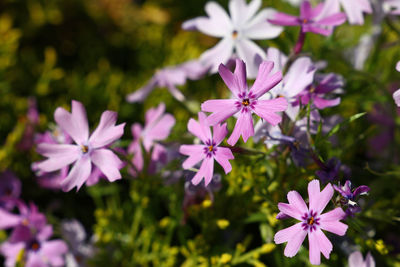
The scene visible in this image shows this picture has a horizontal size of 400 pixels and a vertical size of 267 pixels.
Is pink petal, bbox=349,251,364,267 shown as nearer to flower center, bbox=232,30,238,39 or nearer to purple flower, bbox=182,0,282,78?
purple flower, bbox=182,0,282,78

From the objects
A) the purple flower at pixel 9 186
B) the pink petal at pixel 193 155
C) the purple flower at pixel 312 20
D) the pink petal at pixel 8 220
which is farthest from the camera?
the purple flower at pixel 9 186

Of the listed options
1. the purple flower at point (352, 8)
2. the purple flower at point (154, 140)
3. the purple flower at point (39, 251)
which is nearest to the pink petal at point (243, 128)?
the purple flower at point (154, 140)

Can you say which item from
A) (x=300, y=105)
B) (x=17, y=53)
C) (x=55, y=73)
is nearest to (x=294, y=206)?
(x=300, y=105)

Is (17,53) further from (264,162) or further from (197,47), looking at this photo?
(264,162)

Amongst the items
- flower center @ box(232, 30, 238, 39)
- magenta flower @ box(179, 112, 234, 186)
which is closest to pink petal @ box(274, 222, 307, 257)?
magenta flower @ box(179, 112, 234, 186)

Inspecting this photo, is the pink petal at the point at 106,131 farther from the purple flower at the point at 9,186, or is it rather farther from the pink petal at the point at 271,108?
the purple flower at the point at 9,186

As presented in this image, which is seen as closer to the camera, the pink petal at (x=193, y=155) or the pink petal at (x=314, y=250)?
the pink petal at (x=314, y=250)
